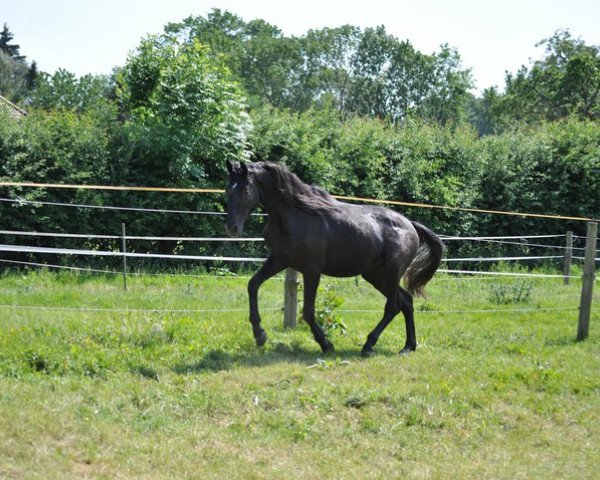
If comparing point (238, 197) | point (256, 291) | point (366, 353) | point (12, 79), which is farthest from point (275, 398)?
point (12, 79)

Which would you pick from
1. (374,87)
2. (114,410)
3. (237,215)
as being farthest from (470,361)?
(374,87)

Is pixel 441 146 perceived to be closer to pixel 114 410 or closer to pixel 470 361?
pixel 470 361

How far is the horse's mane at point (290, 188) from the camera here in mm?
8422

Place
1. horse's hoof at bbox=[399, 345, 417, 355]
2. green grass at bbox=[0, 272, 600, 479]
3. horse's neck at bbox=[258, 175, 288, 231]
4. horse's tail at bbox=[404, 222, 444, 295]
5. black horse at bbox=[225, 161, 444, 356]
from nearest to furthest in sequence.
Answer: green grass at bbox=[0, 272, 600, 479] < black horse at bbox=[225, 161, 444, 356] < horse's neck at bbox=[258, 175, 288, 231] < horse's hoof at bbox=[399, 345, 417, 355] < horse's tail at bbox=[404, 222, 444, 295]

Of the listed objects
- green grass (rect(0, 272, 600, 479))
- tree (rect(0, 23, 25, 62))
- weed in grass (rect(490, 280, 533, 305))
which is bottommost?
green grass (rect(0, 272, 600, 479))

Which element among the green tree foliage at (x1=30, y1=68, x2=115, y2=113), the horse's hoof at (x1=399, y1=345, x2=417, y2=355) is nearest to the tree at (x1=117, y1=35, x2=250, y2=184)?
the horse's hoof at (x1=399, y1=345, x2=417, y2=355)

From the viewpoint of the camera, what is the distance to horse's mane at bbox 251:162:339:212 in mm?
8422

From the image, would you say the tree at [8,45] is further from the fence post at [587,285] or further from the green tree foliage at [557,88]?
the fence post at [587,285]

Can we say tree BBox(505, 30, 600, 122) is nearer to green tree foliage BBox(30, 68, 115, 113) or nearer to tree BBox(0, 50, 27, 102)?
green tree foliage BBox(30, 68, 115, 113)

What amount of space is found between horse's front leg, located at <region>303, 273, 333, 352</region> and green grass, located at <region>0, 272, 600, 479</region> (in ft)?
0.78

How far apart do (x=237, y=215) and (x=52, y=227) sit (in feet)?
23.2

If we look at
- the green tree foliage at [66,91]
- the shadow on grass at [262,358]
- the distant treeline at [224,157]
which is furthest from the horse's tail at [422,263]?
the green tree foliage at [66,91]

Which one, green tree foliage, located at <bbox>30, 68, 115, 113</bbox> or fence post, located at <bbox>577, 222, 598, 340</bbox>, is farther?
green tree foliage, located at <bbox>30, 68, 115, 113</bbox>

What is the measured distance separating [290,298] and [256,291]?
1.23 meters
